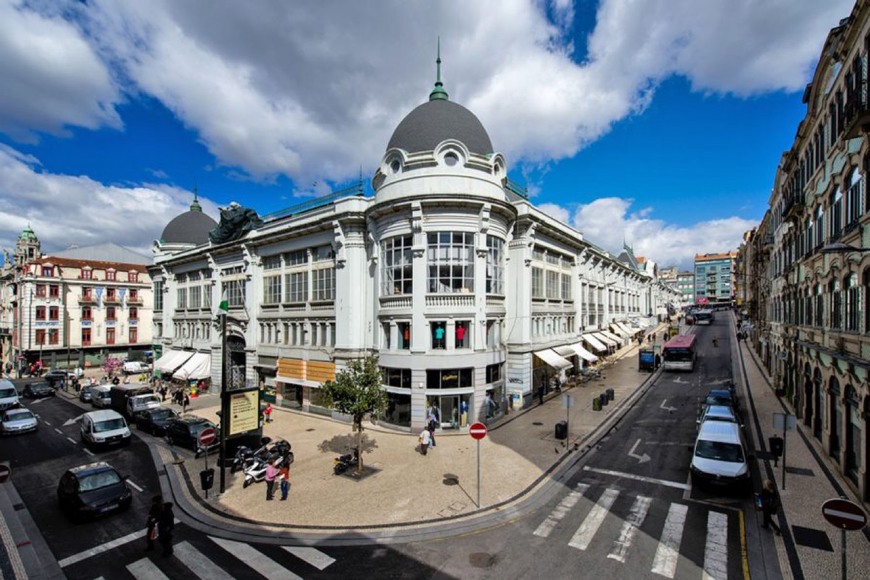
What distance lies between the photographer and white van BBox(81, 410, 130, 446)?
22344mm

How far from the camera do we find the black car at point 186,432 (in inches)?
874

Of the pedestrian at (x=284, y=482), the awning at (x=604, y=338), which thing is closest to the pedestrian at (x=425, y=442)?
the pedestrian at (x=284, y=482)

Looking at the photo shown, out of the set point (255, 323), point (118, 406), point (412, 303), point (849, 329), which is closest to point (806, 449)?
point (849, 329)

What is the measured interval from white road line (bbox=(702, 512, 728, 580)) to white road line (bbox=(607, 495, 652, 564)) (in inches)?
71.9

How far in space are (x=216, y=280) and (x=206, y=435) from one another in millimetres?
29087

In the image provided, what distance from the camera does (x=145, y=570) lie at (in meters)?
11.4

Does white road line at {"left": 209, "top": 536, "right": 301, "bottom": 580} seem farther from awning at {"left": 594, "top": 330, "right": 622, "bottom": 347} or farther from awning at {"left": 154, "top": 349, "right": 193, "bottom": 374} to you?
awning at {"left": 594, "top": 330, "right": 622, "bottom": 347}

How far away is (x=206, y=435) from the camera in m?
16.3

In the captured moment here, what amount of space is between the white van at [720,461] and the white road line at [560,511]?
4.21 metres

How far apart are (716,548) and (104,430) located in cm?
2824

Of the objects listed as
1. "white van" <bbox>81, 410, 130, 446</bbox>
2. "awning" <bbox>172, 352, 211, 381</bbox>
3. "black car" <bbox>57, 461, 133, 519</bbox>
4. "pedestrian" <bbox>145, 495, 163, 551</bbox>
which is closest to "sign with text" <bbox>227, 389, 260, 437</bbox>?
"black car" <bbox>57, 461, 133, 519</bbox>

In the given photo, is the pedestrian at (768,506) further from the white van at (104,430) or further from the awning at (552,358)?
the white van at (104,430)

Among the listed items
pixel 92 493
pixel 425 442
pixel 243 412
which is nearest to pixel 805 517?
pixel 425 442

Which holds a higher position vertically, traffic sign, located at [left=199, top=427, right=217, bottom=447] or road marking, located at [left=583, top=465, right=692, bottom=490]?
traffic sign, located at [left=199, top=427, right=217, bottom=447]
